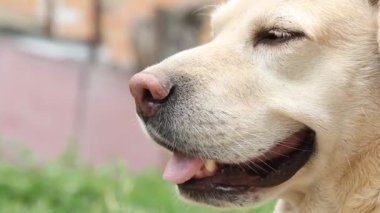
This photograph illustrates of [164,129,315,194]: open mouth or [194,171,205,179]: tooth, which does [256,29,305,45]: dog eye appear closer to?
[164,129,315,194]: open mouth

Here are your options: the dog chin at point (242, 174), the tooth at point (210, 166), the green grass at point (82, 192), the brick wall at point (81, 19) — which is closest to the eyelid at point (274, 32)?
the dog chin at point (242, 174)

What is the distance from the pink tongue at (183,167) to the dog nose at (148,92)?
23cm

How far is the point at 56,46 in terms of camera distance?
8.66 m

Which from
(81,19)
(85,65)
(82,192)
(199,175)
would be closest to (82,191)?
(82,192)

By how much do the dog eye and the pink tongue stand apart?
19.5 inches

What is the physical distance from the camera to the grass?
5.38 meters

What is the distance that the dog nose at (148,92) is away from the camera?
341 cm

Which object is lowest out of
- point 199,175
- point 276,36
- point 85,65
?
point 85,65

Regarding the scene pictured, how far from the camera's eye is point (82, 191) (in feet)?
19.2

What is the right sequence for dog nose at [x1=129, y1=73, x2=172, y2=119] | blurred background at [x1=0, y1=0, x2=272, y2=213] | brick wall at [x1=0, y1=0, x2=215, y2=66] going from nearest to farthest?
dog nose at [x1=129, y1=73, x2=172, y2=119] → blurred background at [x1=0, y1=0, x2=272, y2=213] → brick wall at [x1=0, y1=0, x2=215, y2=66]

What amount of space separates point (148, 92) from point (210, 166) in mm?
397

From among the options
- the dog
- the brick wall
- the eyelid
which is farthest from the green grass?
the brick wall

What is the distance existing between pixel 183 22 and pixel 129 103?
32.9 inches

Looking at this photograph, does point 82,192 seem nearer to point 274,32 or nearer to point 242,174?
point 242,174
